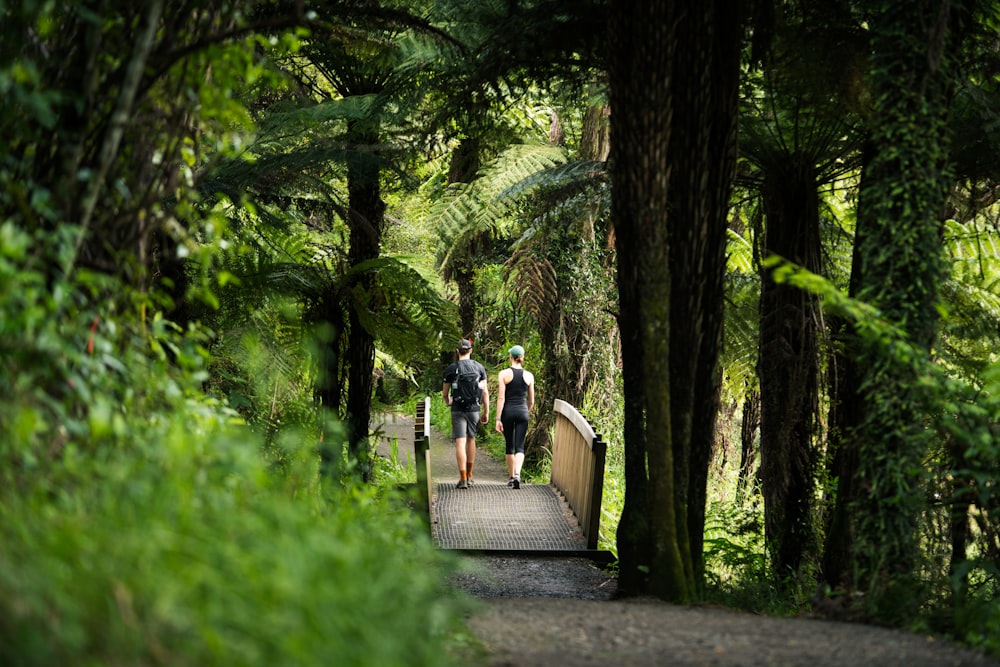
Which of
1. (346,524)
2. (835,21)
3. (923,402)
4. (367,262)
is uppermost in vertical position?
(835,21)

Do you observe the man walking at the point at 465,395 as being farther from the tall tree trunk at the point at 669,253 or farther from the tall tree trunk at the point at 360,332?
the tall tree trunk at the point at 669,253

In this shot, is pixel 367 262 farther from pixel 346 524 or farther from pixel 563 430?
pixel 346 524

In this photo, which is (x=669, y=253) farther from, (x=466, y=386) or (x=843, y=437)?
(x=466, y=386)

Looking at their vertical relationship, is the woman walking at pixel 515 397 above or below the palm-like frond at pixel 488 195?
below

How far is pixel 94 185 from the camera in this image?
3750mm

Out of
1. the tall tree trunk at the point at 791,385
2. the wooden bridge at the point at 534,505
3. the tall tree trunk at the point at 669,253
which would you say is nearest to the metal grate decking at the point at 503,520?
the wooden bridge at the point at 534,505

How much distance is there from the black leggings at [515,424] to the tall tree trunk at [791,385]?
A: 3829 mm

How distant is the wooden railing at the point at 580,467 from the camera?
918 cm

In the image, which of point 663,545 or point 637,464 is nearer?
point 663,545

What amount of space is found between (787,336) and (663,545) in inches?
114

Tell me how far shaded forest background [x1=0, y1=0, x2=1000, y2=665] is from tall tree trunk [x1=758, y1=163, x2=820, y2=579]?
0.03m

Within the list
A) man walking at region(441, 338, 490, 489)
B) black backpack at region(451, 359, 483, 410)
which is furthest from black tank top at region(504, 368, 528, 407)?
black backpack at region(451, 359, 483, 410)

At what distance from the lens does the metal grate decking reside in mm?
9266

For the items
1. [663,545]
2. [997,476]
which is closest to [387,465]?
[663,545]
